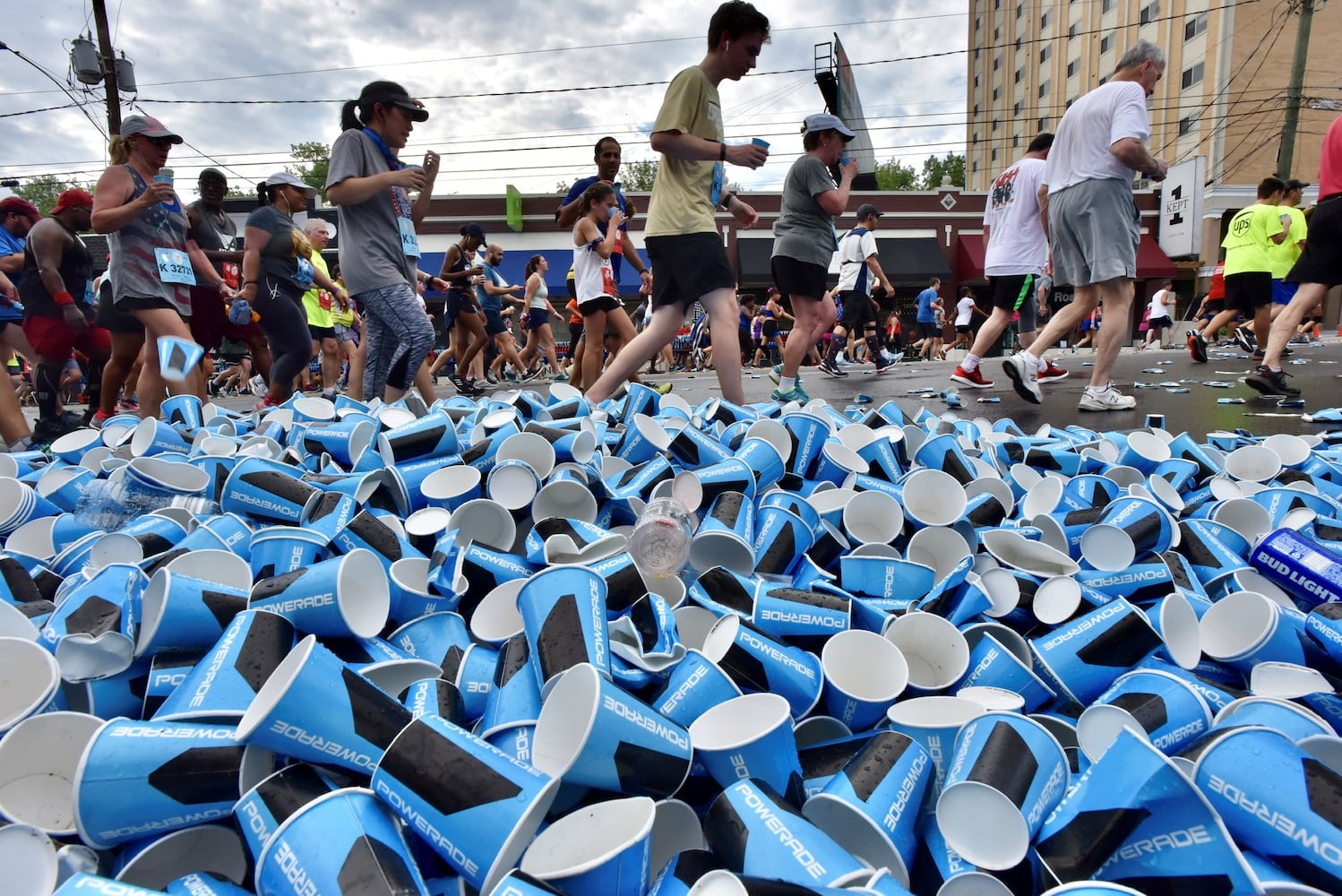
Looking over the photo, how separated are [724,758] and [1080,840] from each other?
0.45 m

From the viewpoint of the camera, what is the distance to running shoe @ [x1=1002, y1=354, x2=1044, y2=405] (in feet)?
13.9

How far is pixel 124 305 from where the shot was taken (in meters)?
3.49

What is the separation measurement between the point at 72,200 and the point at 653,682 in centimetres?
557

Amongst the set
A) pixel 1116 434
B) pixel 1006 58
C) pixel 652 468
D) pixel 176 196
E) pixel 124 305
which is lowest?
pixel 1116 434

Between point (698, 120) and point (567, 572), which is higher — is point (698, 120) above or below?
above

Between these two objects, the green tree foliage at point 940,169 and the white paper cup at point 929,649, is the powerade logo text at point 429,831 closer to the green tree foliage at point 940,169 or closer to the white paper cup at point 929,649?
the white paper cup at point 929,649

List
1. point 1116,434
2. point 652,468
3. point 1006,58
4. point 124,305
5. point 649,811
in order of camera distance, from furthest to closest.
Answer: point 1006,58 < point 124,305 < point 1116,434 < point 652,468 < point 649,811

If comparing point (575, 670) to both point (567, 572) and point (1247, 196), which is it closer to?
point (567, 572)

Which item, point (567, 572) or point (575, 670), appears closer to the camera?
point (575, 670)

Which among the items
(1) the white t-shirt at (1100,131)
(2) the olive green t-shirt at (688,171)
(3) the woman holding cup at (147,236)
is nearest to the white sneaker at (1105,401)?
(1) the white t-shirt at (1100,131)

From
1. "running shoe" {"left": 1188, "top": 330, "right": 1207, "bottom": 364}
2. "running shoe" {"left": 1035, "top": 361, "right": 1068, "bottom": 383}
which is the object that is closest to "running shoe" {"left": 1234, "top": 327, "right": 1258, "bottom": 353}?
"running shoe" {"left": 1188, "top": 330, "right": 1207, "bottom": 364}

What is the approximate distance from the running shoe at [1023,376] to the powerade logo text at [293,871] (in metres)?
4.24

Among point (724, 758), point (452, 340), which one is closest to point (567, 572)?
point (724, 758)

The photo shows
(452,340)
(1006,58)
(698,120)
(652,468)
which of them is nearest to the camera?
(652,468)
